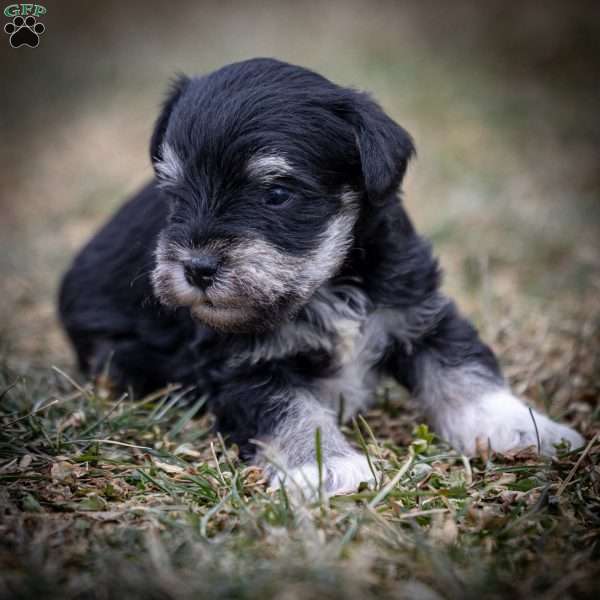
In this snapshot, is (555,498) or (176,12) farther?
(176,12)

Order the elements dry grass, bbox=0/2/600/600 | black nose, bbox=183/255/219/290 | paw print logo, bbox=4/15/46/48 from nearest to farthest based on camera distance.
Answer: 1. dry grass, bbox=0/2/600/600
2. black nose, bbox=183/255/219/290
3. paw print logo, bbox=4/15/46/48

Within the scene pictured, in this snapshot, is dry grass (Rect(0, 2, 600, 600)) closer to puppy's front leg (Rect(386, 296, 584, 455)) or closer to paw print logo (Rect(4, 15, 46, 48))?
puppy's front leg (Rect(386, 296, 584, 455))

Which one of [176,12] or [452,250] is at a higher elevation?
[176,12]

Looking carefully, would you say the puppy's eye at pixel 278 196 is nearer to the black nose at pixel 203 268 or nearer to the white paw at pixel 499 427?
the black nose at pixel 203 268

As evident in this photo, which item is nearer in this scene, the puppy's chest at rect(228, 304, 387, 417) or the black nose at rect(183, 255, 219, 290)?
the black nose at rect(183, 255, 219, 290)

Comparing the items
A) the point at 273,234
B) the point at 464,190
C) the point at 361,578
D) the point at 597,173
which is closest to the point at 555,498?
the point at 361,578

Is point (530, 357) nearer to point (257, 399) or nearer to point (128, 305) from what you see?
point (257, 399)

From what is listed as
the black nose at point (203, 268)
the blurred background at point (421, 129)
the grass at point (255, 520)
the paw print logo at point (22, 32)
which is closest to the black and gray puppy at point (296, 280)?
the black nose at point (203, 268)

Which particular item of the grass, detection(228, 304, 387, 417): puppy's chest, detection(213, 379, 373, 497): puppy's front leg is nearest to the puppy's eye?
detection(228, 304, 387, 417): puppy's chest
